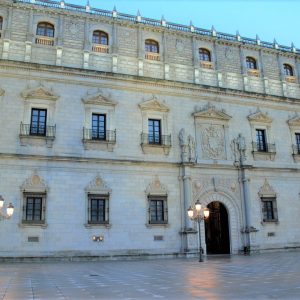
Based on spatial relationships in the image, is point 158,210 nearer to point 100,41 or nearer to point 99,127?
point 99,127

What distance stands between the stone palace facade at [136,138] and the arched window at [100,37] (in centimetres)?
8

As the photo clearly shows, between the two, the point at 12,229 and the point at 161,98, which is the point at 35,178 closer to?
the point at 12,229

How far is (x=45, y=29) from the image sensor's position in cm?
2278

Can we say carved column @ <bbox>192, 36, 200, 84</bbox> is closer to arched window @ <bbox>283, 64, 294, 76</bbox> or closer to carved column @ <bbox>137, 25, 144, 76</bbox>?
carved column @ <bbox>137, 25, 144, 76</bbox>

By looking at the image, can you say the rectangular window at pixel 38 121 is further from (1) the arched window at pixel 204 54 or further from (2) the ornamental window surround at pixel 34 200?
(1) the arched window at pixel 204 54

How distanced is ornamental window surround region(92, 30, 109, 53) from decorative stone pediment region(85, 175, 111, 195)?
832cm

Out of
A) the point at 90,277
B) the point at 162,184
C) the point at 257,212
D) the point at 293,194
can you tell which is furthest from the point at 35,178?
the point at 293,194

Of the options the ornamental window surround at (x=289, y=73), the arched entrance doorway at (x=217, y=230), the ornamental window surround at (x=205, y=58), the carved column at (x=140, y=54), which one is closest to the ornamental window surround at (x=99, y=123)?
the carved column at (x=140, y=54)

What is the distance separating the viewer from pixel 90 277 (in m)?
12.8

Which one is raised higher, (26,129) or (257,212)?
(26,129)

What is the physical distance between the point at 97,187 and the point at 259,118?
42.1ft

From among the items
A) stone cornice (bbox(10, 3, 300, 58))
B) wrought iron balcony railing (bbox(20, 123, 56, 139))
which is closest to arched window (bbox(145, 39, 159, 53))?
stone cornice (bbox(10, 3, 300, 58))

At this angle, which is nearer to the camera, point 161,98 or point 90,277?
point 90,277

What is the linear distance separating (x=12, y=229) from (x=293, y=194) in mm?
18877
